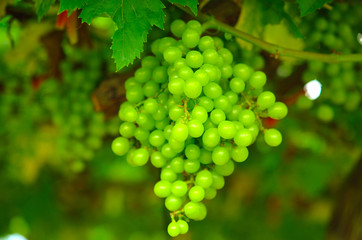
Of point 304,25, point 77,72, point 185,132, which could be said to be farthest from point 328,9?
point 77,72

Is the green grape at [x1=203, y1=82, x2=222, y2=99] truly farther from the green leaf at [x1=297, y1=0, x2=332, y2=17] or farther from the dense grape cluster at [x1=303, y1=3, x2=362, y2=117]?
the dense grape cluster at [x1=303, y1=3, x2=362, y2=117]

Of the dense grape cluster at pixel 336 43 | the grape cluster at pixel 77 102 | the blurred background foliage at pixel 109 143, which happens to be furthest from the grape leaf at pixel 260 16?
the grape cluster at pixel 77 102

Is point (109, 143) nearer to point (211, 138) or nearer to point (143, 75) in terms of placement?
point (143, 75)

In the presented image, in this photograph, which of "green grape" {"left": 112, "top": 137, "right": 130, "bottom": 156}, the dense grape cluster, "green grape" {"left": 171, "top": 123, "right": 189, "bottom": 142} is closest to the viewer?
"green grape" {"left": 171, "top": 123, "right": 189, "bottom": 142}

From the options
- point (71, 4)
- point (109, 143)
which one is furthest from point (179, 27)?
point (109, 143)

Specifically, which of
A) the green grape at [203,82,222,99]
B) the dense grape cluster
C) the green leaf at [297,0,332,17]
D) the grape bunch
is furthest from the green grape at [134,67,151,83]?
the dense grape cluster

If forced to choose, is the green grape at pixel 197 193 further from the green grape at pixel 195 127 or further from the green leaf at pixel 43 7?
the green leaf at pixel 43 7
